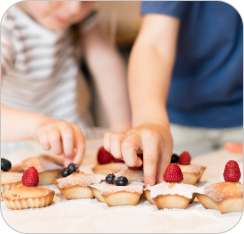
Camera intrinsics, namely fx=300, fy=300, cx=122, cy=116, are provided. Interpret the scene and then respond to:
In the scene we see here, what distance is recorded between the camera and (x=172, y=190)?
428 mm

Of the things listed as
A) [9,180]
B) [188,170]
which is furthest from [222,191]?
[9,180]

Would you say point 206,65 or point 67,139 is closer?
point 67,139

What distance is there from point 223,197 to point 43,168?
0.32 metres

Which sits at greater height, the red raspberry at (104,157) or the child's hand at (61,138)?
the child's hand at (61,138)

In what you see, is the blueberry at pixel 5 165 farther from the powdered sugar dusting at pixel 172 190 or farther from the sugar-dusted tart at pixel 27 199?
the powdered sugar dusting at pixel 172 190

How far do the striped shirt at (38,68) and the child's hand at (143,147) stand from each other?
1.63 ft

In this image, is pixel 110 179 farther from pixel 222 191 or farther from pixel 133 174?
pixel 222 191

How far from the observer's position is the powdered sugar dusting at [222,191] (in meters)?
0.40

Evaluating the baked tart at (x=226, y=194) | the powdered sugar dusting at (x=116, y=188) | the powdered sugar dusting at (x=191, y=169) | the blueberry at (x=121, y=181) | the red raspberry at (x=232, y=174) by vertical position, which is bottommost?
the powdered sugar dusting at (x=116, y=188)

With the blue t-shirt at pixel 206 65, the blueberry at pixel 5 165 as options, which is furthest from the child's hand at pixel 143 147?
the blue t-shirt at pixel 206 65

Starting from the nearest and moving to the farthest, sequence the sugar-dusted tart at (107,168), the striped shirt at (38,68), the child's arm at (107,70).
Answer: the sugar-dusted tart at (107,168), the striped shirt at (38,68), the child's arm at (107,70)

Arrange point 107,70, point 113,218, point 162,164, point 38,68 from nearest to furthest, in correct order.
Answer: point 113,218
point 162,164
point 38,68
point 107,70

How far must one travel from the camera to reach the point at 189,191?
1.40 ft

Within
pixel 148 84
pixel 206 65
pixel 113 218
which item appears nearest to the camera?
pixel 113 218
